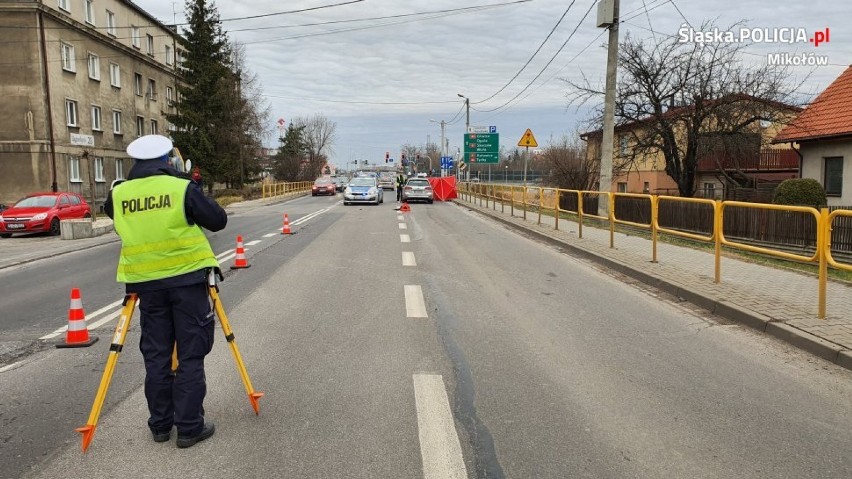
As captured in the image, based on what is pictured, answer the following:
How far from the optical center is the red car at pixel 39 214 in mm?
18797

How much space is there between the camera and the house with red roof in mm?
23188

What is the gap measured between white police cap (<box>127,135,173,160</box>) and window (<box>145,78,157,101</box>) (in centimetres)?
4389

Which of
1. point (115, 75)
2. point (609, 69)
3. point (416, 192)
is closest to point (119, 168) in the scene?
point (115, 75)

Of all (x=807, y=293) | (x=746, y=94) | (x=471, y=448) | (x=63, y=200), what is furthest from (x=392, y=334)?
(x=746, y=94)

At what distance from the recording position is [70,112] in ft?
106

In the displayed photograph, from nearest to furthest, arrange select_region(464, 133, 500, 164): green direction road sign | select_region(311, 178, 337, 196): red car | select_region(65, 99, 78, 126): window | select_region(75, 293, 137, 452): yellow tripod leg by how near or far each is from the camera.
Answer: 1. select_region(75, 293, 137, 452): yellow tripod leg
2. select_region(65, 99, 78, 126): window
3. select_region(464, 133, 500, 164): green direction road sign
4. select_region(311, 178, 337, 196): red car

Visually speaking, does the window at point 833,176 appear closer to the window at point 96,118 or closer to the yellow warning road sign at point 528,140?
the yellow warning road sign at point 528,140

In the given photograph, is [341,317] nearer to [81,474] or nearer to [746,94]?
[81,474]

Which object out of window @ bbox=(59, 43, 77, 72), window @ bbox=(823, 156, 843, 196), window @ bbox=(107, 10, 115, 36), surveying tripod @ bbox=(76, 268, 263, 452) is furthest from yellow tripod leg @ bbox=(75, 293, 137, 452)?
window @ bbox=(107, 10, 115, 36)

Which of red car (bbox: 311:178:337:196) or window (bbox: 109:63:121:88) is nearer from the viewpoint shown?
window (bbox: 109:63:121:88)

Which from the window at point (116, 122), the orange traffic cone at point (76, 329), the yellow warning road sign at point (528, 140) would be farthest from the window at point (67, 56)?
the orange traffic cone at point (76, 329)

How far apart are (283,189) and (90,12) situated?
1826cm

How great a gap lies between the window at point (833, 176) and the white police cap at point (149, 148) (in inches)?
1035

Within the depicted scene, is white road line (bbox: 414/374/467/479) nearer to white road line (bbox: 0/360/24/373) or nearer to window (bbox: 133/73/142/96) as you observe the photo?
white road line (bbox: 0/360/24/373)
